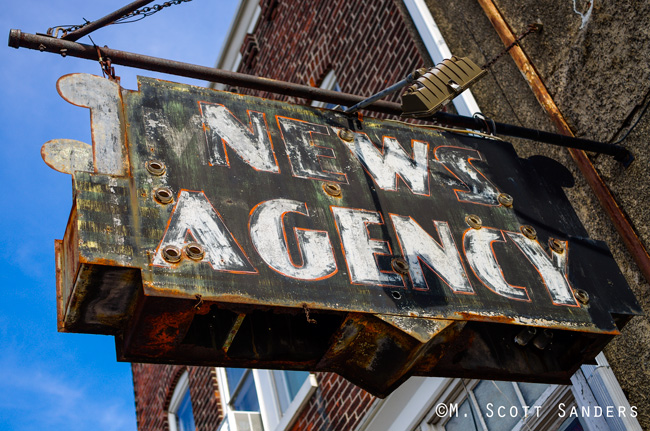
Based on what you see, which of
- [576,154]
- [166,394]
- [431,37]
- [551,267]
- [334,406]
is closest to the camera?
[551,267]

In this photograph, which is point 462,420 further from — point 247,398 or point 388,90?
point 247,398

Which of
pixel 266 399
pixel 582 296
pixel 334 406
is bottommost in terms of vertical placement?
pixel 582 296

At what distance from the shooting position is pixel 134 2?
4.32 meters

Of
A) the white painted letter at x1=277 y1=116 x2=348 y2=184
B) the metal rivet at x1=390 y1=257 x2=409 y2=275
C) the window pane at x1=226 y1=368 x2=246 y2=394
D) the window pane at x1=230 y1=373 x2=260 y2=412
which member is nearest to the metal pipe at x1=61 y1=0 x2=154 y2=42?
the white painted letter at x1=277 y1=116 x2=348 y2=184

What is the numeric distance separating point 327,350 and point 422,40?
438cm

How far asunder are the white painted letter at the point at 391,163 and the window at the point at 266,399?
13.6 ft

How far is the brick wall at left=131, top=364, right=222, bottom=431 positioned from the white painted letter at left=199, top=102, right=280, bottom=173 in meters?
6.41

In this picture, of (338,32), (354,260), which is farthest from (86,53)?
(338,32)

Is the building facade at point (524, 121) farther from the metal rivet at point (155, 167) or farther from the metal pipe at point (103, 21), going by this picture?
the metal rivet at point (155, 167)

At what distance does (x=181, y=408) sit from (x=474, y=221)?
8315 millimetres

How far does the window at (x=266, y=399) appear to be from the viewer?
814 centimetres

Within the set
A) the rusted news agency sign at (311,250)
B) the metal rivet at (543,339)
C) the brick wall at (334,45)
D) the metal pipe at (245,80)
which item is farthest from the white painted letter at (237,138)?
the brick wall at (334,45)

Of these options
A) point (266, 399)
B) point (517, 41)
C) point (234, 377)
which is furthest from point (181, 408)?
point (517, 41)

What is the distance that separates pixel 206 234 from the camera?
125 inches
